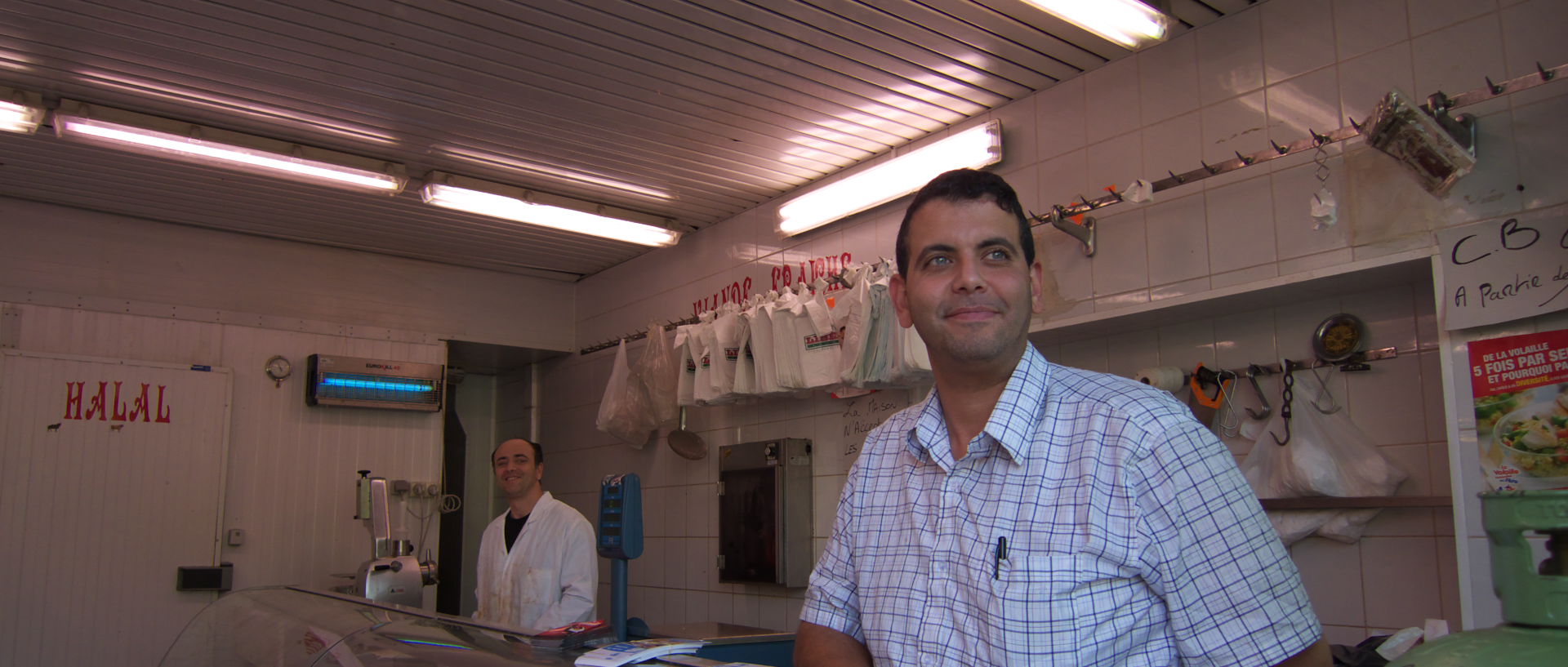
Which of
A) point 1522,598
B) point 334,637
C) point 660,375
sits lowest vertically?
point 334,637

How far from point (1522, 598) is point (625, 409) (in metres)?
5.45

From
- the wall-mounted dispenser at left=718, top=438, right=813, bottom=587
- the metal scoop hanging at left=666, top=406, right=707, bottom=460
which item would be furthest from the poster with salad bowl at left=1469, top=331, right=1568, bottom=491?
the metal scoop hanging at left=666, top=406, right=707, bottom=460

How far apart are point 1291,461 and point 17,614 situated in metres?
6.04

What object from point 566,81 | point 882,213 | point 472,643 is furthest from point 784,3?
point 472,643

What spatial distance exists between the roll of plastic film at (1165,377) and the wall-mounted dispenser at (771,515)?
2009mm

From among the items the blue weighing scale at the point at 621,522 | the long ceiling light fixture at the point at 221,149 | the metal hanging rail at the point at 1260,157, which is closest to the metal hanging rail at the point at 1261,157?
the metal hanging rail at the point at 1260,157

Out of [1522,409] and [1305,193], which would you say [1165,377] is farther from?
[1522,409]

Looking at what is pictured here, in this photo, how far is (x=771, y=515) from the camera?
5.21 metres

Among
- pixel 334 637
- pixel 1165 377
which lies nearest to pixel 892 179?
pixel 1165 377

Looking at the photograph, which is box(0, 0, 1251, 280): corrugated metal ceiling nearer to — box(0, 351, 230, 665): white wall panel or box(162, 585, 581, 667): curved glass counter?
box(0, 351, 230, 665): white wall panel

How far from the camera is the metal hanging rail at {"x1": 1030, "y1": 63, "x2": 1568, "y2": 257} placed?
9.23 feet

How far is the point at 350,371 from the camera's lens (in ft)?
21.6

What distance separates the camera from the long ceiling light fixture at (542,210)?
5.28 meters

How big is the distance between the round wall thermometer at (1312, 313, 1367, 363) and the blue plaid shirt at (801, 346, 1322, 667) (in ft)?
7.85
